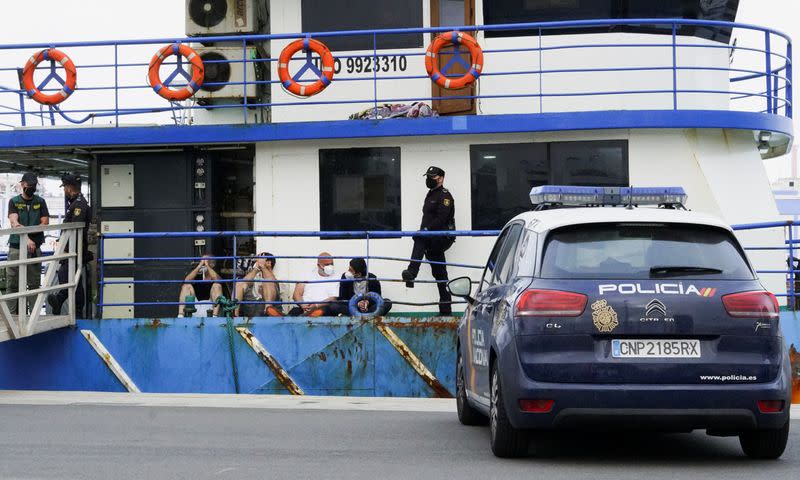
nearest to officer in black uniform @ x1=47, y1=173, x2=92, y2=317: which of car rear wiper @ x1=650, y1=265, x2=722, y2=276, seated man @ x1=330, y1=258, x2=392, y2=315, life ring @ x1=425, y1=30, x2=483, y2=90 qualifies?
seated man @ x1=330, y1=258, x2=392, y2=315

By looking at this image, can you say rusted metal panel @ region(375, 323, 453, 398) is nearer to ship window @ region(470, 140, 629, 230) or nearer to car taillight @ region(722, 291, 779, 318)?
ship window @ region(470, 140, 629, 230)

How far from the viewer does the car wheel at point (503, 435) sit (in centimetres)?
788

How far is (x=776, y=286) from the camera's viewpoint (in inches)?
615

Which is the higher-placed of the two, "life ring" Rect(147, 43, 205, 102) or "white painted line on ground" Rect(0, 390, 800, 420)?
"life ring" Rect(147, 43, 205, 102)

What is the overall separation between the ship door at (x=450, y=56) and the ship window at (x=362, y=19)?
0.85ft

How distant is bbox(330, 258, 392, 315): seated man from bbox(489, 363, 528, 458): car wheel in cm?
606

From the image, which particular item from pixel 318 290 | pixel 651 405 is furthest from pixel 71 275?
pixel 651 405

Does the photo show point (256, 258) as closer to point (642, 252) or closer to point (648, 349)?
point (642, 252)

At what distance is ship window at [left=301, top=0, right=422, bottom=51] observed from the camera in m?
16.7

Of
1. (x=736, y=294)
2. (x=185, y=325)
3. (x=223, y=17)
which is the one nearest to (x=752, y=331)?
(x=736, y=294)

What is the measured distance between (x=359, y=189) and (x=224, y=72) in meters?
2.72

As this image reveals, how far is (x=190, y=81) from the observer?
16219 mm

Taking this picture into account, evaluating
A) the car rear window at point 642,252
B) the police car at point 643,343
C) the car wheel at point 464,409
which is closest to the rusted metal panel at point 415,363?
the car wheel at point 464,409

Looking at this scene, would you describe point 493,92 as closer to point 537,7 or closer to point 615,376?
point 537,7
